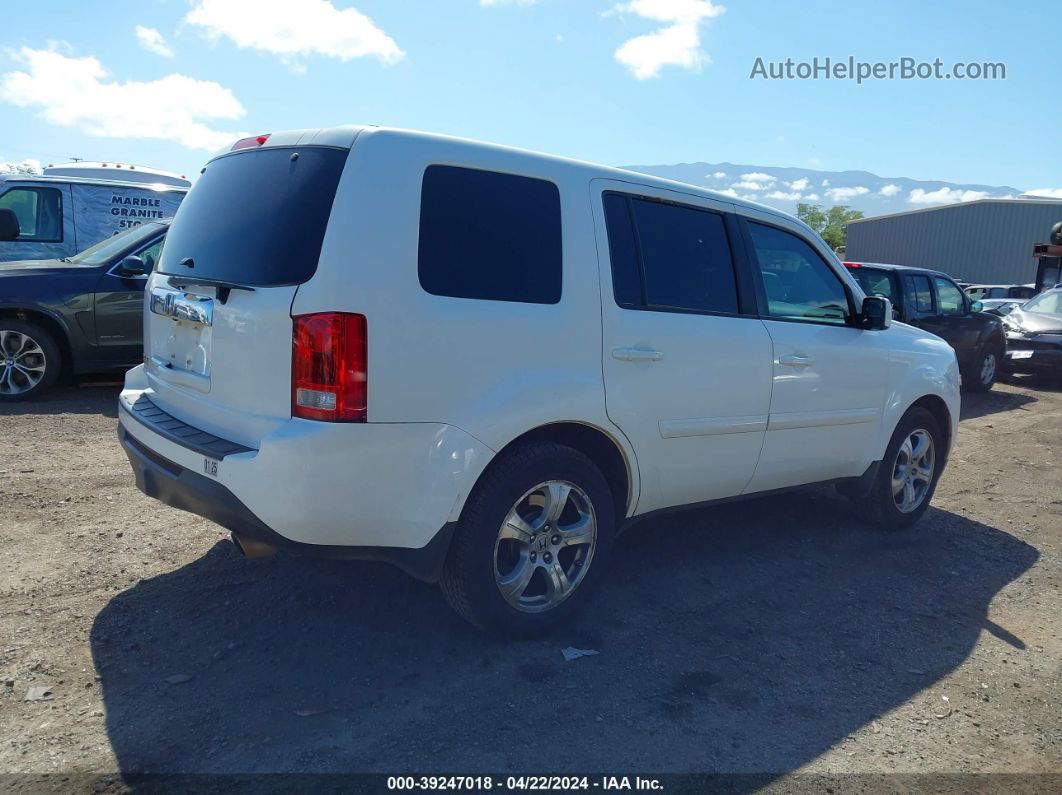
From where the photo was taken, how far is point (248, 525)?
2.95 metres

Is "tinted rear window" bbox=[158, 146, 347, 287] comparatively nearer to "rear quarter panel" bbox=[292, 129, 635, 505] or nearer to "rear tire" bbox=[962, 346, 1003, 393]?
"rear quarter panel" bbox=[292, 129, 635, 505]

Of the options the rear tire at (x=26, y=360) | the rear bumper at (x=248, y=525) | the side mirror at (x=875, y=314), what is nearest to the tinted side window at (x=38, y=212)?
the rear tire at (x=26, y=360)

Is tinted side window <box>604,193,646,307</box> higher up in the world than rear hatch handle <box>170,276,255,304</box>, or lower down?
higher up

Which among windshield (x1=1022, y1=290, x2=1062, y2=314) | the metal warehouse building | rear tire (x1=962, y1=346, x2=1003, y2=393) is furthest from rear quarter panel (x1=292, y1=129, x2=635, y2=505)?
the metal warehouse building

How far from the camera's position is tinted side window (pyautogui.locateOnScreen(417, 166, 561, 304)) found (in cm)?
304

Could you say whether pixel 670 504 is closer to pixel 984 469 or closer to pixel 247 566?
pixel 247 566

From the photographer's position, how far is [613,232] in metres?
3.66

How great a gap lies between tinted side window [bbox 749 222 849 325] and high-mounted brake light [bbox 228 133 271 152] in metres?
2.48

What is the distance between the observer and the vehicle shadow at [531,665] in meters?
2.77

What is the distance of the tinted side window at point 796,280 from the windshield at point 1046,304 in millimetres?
10991

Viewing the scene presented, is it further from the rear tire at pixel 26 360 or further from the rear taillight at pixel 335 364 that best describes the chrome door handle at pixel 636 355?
the rear tire at pixel 26 360

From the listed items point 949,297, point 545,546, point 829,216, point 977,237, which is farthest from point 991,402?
point 829,216

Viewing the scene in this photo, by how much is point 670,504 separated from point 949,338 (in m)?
8.71

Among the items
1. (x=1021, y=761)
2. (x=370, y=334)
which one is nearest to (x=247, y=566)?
(x=370, y=334)
